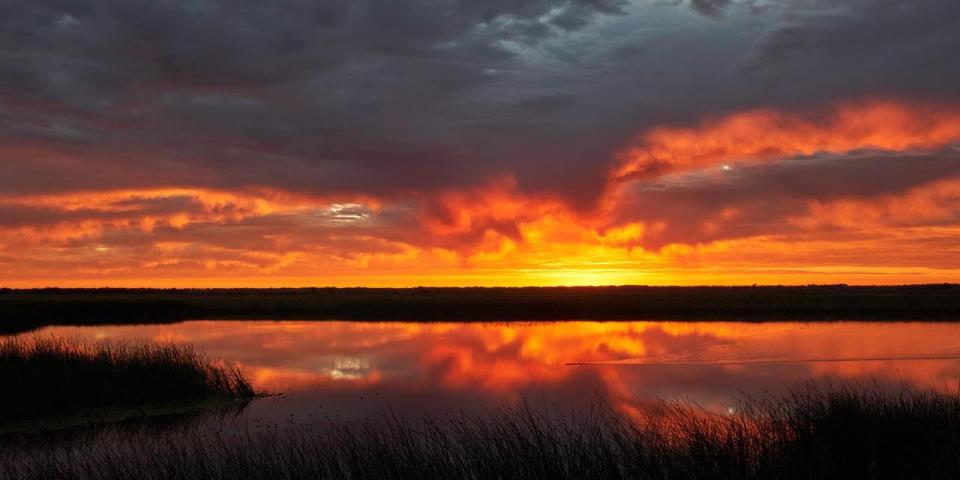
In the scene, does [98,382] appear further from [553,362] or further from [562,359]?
[562,359]

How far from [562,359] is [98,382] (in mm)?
19625

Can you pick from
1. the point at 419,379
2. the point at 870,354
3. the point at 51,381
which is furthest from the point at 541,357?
the point at 51,381

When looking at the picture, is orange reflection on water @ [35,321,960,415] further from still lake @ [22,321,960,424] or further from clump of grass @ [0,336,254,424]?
clump of grass @ [0,336,254,424]

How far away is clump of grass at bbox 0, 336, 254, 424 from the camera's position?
19.7 m

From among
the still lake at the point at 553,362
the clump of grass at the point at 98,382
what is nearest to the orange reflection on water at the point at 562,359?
the still lake at the point at 553,362

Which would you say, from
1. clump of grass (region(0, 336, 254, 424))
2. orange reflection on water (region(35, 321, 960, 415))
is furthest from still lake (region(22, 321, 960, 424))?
clump of grass (region(0, 336, 254, 424))

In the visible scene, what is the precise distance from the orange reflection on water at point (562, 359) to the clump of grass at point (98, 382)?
9.64 feet

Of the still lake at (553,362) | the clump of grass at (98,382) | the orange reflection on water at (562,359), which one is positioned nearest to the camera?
the clump of grass at (98,382)

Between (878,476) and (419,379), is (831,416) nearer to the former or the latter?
(878,476)

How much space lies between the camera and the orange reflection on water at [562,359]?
77.5 feet

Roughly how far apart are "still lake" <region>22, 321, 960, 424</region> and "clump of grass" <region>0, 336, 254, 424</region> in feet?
7.46

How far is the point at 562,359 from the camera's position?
33750 millimetres

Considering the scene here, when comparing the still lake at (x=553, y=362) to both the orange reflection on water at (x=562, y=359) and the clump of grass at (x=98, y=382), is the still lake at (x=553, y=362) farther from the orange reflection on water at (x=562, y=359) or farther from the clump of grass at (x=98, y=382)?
the clump of grass at (x=98, y=382)

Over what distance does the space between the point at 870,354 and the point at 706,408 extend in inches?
722
